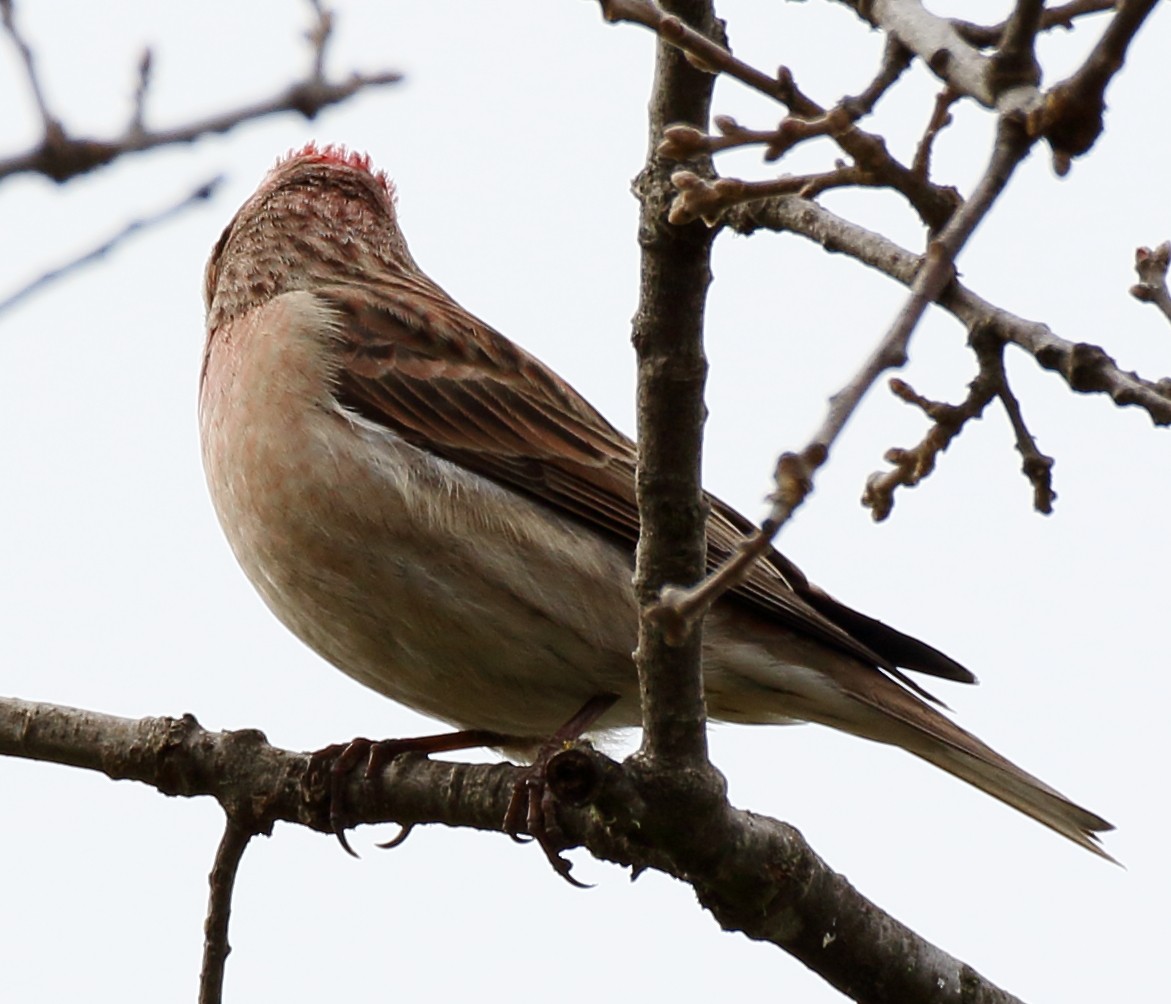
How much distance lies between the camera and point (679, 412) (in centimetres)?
412

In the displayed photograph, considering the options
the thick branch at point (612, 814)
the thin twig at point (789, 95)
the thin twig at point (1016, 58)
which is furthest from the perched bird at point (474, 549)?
the thin twig at point (1016, 58)

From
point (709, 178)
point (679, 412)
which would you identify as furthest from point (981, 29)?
point (679, 412)

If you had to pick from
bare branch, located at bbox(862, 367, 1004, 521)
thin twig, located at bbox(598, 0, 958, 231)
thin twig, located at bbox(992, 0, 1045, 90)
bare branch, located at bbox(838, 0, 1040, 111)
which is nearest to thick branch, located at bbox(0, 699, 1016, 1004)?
bare branch, located at bbox(862, 367, 1004, 521)

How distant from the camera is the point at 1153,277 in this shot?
3.75 metres

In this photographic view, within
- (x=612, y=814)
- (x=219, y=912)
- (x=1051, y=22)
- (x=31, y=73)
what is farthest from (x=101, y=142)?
(x=219, y=912)

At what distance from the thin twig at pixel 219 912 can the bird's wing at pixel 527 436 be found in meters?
1.71

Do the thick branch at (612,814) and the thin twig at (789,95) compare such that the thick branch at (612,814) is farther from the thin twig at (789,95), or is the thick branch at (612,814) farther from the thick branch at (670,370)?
the thin twig at (789,95)

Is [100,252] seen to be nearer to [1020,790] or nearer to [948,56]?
[948,56]

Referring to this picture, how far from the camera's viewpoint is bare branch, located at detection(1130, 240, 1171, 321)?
3.72 meters

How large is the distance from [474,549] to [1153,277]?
295 centimetres

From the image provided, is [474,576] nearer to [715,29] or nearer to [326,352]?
[326,352]

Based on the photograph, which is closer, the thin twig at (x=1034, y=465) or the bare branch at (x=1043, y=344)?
the bare branch at (x=1043, y=344)

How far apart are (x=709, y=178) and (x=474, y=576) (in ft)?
7.74

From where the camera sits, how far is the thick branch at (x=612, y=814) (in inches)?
188
